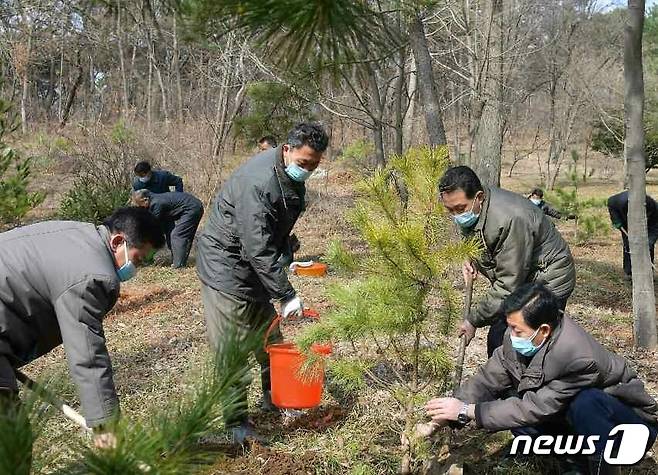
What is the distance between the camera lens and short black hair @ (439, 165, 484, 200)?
2.88m

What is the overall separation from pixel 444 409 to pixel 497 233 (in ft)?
2.71

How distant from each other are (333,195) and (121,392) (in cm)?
1010

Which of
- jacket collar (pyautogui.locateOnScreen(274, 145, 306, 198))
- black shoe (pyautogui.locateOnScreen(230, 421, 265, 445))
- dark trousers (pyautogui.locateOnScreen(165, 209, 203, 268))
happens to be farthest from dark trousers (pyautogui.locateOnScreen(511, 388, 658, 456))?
dark trousers (pyautogui.locateOnScreen(165, 209, 203, 268))

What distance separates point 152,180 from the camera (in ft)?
28.1

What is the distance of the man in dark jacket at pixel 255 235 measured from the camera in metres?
3.18

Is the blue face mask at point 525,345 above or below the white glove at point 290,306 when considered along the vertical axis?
below

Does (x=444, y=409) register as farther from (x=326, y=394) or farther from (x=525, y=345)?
(x=326, y=394)

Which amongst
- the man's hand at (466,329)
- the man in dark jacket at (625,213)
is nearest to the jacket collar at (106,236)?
the man's hand at (466,329)

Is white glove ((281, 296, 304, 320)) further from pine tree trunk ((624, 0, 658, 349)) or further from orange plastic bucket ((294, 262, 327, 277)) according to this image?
orange plastic bucket ((294, 262, 327, 277))

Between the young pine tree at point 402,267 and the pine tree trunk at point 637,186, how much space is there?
2.53 m

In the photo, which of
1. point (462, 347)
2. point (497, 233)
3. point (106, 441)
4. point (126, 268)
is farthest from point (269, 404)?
point (106, 441)

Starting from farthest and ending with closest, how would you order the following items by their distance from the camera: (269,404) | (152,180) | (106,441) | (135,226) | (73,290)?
(152,180), (269,404), (135,226), (73,290), (106,441)

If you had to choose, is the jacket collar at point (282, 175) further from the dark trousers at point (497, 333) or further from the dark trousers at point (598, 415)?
the dark trousers at point (598, 415)

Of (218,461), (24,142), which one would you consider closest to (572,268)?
(218,461)
